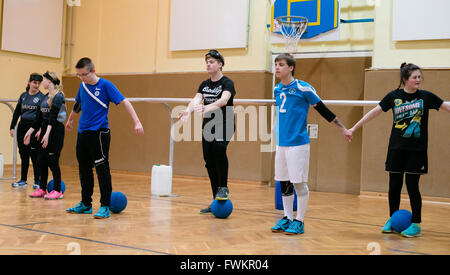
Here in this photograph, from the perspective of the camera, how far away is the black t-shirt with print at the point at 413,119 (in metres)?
4.26

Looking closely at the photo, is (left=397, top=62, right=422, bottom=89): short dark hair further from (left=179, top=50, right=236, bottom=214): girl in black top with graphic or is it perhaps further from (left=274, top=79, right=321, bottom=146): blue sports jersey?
(left=179, top=50, right=236, bottom=214): girl in black top with graphic

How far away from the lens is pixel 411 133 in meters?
4.26

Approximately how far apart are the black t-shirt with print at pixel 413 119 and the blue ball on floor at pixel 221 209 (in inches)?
67.5

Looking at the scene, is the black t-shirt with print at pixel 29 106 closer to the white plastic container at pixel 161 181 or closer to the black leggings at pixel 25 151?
the black leggings at pixel 25 151

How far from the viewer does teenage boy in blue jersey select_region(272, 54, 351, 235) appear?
4.20 m

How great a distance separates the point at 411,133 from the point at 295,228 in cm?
127

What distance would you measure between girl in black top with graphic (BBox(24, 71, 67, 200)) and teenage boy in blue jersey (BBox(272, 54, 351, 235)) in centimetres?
287

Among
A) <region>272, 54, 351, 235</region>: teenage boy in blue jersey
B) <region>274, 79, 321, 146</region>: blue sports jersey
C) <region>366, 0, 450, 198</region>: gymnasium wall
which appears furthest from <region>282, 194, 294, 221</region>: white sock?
<region>366, 0, 450, 198</region>: gymnasium wall

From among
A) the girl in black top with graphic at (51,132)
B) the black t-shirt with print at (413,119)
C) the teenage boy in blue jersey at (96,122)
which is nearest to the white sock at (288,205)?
the black t-shirt with print at (413,119)

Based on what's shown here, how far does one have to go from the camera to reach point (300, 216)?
172 inches

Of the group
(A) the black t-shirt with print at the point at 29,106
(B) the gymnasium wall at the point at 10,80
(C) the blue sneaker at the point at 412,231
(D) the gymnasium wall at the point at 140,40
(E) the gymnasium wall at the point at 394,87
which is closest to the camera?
(C) the blue sneaker at the point at 412,231

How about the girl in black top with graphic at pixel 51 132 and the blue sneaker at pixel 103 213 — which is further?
the girl in black top with graphic at pixel 51 132

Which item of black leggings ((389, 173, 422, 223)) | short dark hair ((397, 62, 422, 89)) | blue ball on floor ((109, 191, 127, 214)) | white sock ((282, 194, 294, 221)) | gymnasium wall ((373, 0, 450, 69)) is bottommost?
blue ball on floor ((109, 191, 127, 214))

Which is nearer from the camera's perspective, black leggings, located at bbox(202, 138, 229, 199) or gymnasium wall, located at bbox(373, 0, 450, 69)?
black leggings, located at bbox(202, 138, 229, 199)
